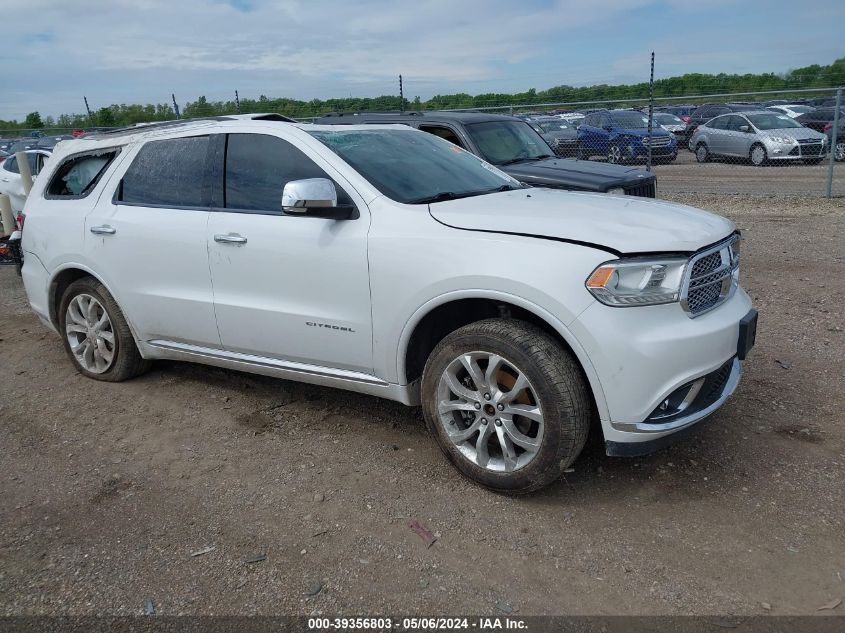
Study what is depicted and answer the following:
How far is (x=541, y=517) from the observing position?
3.37 metres

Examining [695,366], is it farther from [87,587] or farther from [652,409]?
[87,587]

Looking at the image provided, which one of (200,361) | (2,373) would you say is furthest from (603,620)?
(2,373)

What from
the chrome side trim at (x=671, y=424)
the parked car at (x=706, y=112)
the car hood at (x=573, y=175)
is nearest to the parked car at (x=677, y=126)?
the parked car at (x=706, y=112)

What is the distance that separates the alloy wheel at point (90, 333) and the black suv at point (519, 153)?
368 cm

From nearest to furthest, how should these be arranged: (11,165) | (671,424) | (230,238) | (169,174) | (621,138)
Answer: (671,424) < (230,238) < (169,174) < (11,165) < (621,138)

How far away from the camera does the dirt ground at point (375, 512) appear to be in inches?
113

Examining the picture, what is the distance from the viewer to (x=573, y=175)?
7.91 m

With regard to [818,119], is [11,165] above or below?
above

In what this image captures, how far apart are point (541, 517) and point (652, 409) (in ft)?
2.40

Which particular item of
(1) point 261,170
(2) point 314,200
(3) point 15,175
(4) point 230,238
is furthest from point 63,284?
(3) point 15,175

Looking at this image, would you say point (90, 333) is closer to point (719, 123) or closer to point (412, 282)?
point (412, 282)

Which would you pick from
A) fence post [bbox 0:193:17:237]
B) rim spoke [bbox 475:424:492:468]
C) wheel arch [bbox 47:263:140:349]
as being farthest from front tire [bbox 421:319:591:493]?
fence post [bbox 0:193:17:237]

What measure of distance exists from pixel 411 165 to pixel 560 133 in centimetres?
1778

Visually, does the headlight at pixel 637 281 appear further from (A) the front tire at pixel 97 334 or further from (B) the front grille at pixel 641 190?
(B) the front grille at pixel 641 190
